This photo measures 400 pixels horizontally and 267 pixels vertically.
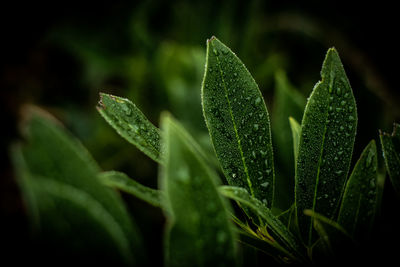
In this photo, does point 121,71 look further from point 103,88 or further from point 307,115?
point 307,115

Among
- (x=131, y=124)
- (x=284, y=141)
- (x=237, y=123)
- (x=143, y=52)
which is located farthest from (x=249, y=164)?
(x=143, y=52)

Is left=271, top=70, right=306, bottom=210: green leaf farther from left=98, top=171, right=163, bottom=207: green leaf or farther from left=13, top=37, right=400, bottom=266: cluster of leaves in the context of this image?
left=98, top=171, right=163, bottom=207: green leaf

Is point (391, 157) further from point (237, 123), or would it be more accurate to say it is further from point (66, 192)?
point (66, 192)

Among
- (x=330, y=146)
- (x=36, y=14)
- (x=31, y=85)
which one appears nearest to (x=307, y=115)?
(x=330, y=146)

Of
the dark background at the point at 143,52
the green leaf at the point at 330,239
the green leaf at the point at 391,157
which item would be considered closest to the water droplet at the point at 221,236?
the green leaf at the point at 330,239

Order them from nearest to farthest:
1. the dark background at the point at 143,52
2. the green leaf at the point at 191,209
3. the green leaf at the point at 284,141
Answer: the green leaf at the point at 191,209
the green leaf at the point at 284,141
the dark background at the point at 143,52

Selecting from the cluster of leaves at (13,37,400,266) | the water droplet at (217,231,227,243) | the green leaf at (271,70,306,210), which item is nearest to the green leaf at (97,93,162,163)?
the cluster of leaves at (13,37,400,266)

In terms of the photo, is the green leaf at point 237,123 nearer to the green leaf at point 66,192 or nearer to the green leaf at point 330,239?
the green leaf at point 330,239
